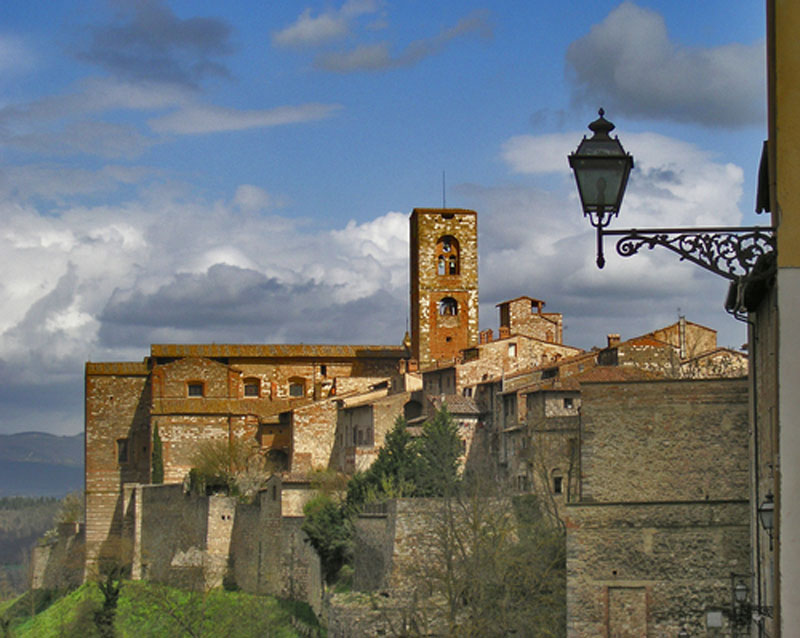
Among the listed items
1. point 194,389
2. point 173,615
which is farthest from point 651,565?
point 194,389

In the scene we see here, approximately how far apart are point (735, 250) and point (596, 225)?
939mm

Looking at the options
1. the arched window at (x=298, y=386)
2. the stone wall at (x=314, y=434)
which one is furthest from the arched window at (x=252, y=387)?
the stone wall at (x=314, y=434)

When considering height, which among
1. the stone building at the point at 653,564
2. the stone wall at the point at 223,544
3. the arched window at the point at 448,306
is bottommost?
the stone wall at the point at 223,544

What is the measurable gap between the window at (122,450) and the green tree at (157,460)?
177 inches

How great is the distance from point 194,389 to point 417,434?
1474 centimetres

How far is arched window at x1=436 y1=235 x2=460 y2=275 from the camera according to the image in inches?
2491

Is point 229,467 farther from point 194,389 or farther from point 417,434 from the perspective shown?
point 417,434

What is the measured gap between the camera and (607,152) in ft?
30.6

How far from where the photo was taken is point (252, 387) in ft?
209

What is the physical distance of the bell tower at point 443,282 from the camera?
2443 inches

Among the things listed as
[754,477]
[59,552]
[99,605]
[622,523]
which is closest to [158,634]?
[99,605]

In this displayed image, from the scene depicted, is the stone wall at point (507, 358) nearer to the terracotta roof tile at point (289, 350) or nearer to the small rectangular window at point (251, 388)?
the terracotta roof tile at point (289, 350)

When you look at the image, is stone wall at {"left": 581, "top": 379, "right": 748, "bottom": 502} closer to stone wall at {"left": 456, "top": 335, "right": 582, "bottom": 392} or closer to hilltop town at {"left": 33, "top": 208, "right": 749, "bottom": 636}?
hilltop town at {"left": 33, "top": 208, "right": 749, "bottom": 636}

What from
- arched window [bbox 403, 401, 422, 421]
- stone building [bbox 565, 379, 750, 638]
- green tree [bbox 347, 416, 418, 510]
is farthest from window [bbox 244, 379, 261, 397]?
stone building [bbox 565, 379, 750, 638]
